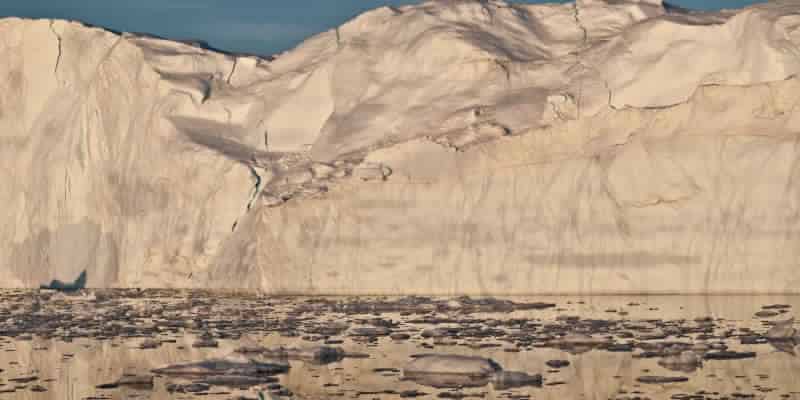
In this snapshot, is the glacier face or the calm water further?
the glacier face

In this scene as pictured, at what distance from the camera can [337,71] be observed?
125 ft

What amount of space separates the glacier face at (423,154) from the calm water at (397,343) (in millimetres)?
1648

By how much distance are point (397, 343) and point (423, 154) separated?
12015 millimetres

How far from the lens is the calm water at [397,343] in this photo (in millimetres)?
14901

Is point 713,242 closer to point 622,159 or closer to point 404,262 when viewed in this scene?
point 622,159

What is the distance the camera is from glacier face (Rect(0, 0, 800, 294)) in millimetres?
27922

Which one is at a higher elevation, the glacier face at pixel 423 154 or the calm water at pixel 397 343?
the glacier face at pixel 423 154

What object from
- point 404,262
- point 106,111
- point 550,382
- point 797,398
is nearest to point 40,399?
point 550,382

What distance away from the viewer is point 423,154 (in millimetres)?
31688

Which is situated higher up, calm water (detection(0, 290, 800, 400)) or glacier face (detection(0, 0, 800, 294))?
glacier face (detection(0, 0, 800, 294))

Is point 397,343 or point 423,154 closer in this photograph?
point 397,343

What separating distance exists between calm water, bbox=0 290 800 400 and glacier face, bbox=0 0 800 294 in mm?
1648

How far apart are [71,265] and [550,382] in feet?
88.4

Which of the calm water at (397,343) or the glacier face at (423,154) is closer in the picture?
the calm water at (397,343)
